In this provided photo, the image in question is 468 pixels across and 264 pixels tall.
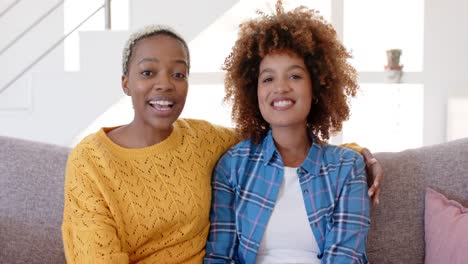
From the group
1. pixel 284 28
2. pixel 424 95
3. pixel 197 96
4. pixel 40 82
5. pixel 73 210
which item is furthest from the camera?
pixel 197 96

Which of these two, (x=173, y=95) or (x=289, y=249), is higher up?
(x=173, y=95)

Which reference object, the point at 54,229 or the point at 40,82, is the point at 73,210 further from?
the point at 40,82

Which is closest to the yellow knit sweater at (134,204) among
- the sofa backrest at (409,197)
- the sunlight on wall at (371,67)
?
the sofa backrest at (409,197)

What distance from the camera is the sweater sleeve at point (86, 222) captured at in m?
1.26

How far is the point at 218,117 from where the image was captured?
3973 mm

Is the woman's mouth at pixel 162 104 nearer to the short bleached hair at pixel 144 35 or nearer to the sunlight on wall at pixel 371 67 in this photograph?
the short bleached hair at pixel 144 35

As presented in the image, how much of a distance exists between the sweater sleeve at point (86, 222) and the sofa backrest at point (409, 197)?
32.4 inches

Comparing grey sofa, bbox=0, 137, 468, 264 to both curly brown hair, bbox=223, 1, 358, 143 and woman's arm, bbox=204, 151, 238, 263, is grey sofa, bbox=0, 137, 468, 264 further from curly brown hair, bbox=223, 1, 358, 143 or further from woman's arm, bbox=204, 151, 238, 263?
woman's arm, bbox=204, 151, 238, 263

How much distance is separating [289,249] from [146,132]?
0.52 metres

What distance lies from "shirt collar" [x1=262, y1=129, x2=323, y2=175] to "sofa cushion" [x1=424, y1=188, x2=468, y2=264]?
41cm

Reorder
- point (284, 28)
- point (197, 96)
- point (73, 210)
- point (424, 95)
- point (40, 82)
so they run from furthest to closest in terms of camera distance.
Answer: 1. point (197, 96)
2. point (424, 95)
3. point (40, 82)
4. point (284, 28)
5. point (73, 210)

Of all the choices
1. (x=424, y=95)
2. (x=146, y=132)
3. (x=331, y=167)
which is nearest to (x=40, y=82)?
(x=146, y=132)

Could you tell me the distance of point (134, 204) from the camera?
135 centimetres

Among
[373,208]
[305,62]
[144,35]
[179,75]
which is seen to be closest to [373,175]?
[373,208]
